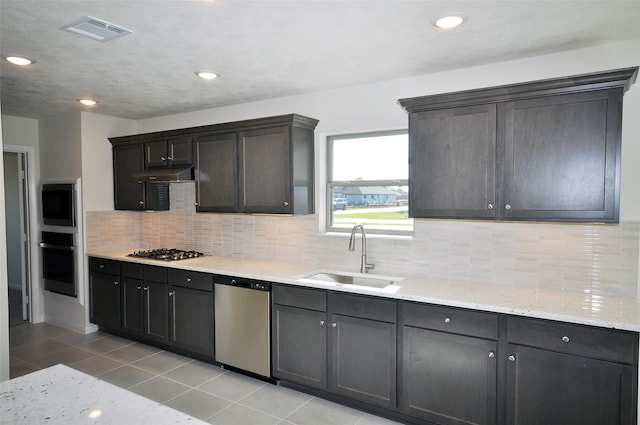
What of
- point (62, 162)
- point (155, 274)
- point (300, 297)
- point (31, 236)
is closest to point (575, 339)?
point (300, 297)

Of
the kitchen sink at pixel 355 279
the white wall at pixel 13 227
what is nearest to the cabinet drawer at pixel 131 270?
the kitchen sink at pixel 355 279

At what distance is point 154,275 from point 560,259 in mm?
3607

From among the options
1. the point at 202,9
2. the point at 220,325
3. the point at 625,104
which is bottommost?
the point at 220,325

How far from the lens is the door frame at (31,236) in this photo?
16.4ft

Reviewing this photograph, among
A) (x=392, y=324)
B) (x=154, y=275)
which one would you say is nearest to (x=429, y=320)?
(x=392, y=324)

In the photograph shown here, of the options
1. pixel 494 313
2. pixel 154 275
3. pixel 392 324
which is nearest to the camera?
pixel 494 313

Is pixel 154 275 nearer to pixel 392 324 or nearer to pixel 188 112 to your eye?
pixel 188 112

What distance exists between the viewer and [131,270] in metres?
4.27

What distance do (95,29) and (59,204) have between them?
3184 mm

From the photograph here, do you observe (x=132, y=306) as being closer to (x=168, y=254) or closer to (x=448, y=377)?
(x=168, y=254)

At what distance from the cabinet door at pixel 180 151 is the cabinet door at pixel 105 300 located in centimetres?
145

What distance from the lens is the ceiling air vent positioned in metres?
2.22

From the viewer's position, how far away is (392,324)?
2.75 meters

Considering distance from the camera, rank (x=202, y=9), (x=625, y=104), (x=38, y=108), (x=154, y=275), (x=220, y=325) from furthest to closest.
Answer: (x=38, y=108) → (x=154, y=275) → (x=220, y=325) → (x=625, y=104) → (x=202, y=9)
